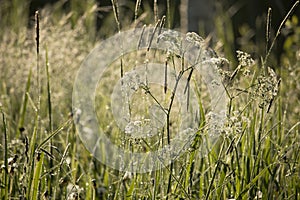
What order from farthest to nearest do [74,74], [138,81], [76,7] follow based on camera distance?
[76,7], [74,74], [138,81]

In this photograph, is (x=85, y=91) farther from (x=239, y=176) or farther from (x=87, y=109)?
(x=239, y=176)

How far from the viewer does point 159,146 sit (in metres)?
1.40

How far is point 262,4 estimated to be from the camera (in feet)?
23.2

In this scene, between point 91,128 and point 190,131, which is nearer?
point 190,131

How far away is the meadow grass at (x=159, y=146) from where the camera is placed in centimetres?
133

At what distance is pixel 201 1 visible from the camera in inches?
187

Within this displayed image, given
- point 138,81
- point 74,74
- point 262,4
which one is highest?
point 262,4

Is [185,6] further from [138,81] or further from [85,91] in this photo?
[138,81]

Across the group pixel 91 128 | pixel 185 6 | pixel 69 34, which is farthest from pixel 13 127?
pixel 185 6

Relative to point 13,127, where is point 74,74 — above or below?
above

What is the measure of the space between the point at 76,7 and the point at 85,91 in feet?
6.80

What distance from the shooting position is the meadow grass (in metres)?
1.33

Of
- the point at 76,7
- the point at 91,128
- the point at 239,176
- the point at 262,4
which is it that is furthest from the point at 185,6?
the point at 262,4

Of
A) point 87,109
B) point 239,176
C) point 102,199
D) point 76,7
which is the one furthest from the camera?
point 76,7
